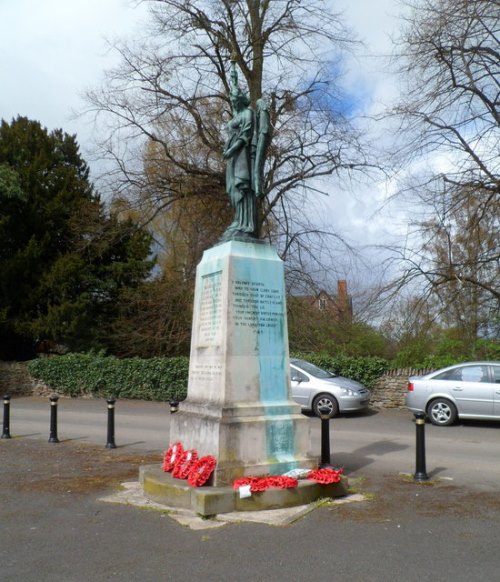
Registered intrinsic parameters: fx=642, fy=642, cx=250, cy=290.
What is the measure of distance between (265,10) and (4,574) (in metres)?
22.3

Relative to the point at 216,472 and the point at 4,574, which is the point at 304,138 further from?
the point at 4,574

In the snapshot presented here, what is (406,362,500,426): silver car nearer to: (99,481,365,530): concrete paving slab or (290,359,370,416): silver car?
(290,359,370,416): silver car

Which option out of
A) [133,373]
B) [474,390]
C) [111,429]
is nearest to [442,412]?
[474,390]

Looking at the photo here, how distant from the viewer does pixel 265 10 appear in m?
23.5

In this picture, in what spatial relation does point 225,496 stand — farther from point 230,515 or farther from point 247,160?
point 247,160

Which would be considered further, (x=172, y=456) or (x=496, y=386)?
(x=496, y=386)

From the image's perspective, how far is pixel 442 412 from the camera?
1545 centimetres

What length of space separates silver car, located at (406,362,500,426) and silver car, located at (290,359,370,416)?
76.2 inches

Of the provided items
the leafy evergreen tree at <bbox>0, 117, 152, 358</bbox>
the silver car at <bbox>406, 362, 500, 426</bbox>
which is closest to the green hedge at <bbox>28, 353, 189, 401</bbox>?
the leafy evergreen tree at <bbox>0, 117, 152, 358</bbox>

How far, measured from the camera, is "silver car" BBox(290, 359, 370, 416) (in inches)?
688

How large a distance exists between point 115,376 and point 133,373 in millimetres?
824

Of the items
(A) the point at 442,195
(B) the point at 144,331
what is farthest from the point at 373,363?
(B) the point at 144,331

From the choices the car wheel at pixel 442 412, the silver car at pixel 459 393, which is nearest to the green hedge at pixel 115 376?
the silver car at pixel 459 393

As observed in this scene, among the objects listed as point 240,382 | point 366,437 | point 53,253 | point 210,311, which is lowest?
point 366,437
